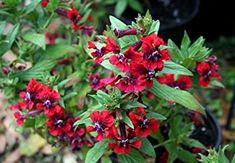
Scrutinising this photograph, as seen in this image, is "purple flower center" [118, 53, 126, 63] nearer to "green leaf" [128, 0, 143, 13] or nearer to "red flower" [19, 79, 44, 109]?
"red flower" [19, 79, 44, 109]

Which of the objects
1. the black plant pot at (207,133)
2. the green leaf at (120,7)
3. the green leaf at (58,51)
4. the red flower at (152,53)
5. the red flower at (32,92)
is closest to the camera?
the red flower at (152,53)

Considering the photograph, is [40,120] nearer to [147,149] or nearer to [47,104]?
[47,104]

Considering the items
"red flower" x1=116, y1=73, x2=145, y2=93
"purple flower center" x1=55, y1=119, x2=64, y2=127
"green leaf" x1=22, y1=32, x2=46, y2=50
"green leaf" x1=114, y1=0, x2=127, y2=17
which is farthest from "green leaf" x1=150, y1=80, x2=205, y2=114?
"green leaf" x1=114, y1=0, x2=127, y2=17

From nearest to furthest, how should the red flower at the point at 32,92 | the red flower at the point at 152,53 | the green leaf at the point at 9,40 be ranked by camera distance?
the red flower at the point at 152,53
the red flower at the point at 32,92
the green leaf at the point at 9,40

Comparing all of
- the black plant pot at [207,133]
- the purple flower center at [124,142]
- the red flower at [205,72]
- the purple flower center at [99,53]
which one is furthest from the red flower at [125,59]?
the black plant pot at [207,133]

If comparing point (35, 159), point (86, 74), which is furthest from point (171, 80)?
point (35, 159)

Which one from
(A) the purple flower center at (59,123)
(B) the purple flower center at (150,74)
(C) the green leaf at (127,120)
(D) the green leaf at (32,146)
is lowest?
(D) the green leaf at (32,146)

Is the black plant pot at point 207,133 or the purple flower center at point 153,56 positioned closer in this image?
the purple flower center at point 153,56

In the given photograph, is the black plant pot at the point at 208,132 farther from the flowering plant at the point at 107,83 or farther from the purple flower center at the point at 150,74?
the purple flower center at the point at 150,74
